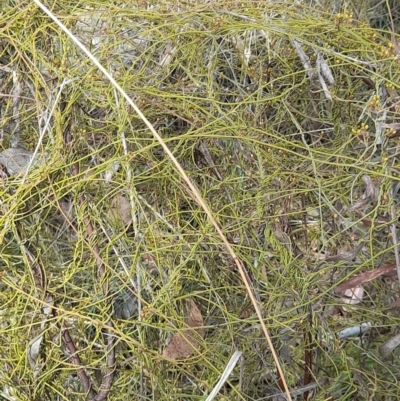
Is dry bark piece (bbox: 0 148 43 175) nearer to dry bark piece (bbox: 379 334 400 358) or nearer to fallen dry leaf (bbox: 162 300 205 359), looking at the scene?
fallen dry leaf (bbox: 162 300 205 359)

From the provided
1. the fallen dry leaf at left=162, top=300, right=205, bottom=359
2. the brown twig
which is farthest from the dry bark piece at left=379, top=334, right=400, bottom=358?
the brown twig

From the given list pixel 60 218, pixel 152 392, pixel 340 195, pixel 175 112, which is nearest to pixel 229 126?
pixel 175 112

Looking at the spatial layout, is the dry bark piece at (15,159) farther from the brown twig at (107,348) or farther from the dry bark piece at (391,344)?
the dry bark piece at (391,344)

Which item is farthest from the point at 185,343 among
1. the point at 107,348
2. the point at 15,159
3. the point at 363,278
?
the point at 15,159

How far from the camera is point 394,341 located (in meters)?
1.01

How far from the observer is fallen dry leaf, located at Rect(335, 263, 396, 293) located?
991 millimetres

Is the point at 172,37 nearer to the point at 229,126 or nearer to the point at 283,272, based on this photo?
the point at 229,126

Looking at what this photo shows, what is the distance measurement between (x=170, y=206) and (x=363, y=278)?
33 centimetres

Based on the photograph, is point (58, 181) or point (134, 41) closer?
point (58, 181)

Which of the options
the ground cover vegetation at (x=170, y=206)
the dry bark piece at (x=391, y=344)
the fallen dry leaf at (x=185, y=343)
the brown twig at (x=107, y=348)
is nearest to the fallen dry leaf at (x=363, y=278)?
the ground cover vegetation at (x=170, y=206)

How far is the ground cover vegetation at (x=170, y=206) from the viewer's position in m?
0.95

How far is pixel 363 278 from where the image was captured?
994 millimetres

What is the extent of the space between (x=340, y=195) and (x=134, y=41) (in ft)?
1.42

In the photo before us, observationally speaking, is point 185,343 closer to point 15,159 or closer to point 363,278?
point 363,278
